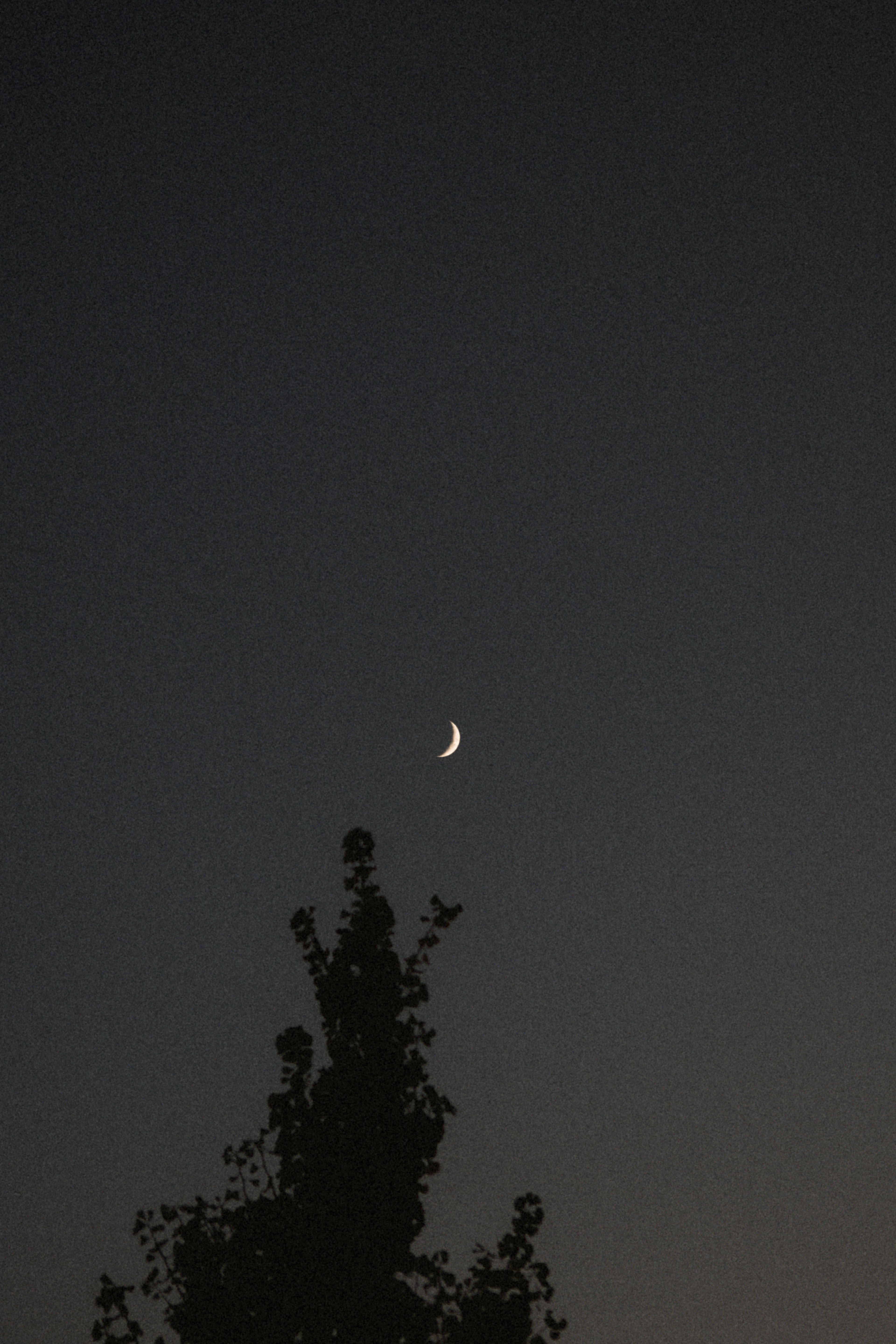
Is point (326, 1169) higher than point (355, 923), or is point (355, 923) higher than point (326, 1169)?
point (355, 923)

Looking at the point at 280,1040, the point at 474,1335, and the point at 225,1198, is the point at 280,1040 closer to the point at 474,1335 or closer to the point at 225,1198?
the point at 225,1198

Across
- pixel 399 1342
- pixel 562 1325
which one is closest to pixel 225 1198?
pixel 399 1342

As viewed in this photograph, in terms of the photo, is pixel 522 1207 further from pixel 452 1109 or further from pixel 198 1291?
pixel 198 1291

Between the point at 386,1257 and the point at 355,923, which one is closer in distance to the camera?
the point at 386,1257

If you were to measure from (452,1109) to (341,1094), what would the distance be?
124 cm

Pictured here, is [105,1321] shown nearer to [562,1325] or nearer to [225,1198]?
[225,1198]

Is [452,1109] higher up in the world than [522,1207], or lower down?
higher up

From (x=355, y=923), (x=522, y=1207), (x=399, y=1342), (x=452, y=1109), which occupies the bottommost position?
(x=399, y=1342)

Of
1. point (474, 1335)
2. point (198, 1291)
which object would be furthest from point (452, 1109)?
point (198, 1291)

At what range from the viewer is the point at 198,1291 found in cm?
1669

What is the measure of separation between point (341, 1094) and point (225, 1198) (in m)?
1.78

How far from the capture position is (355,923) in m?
17.6

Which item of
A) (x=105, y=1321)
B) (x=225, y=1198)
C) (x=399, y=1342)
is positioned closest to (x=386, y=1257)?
(x=399, y=1342)

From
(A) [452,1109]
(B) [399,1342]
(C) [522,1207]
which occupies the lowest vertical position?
(B) [399,1342]
